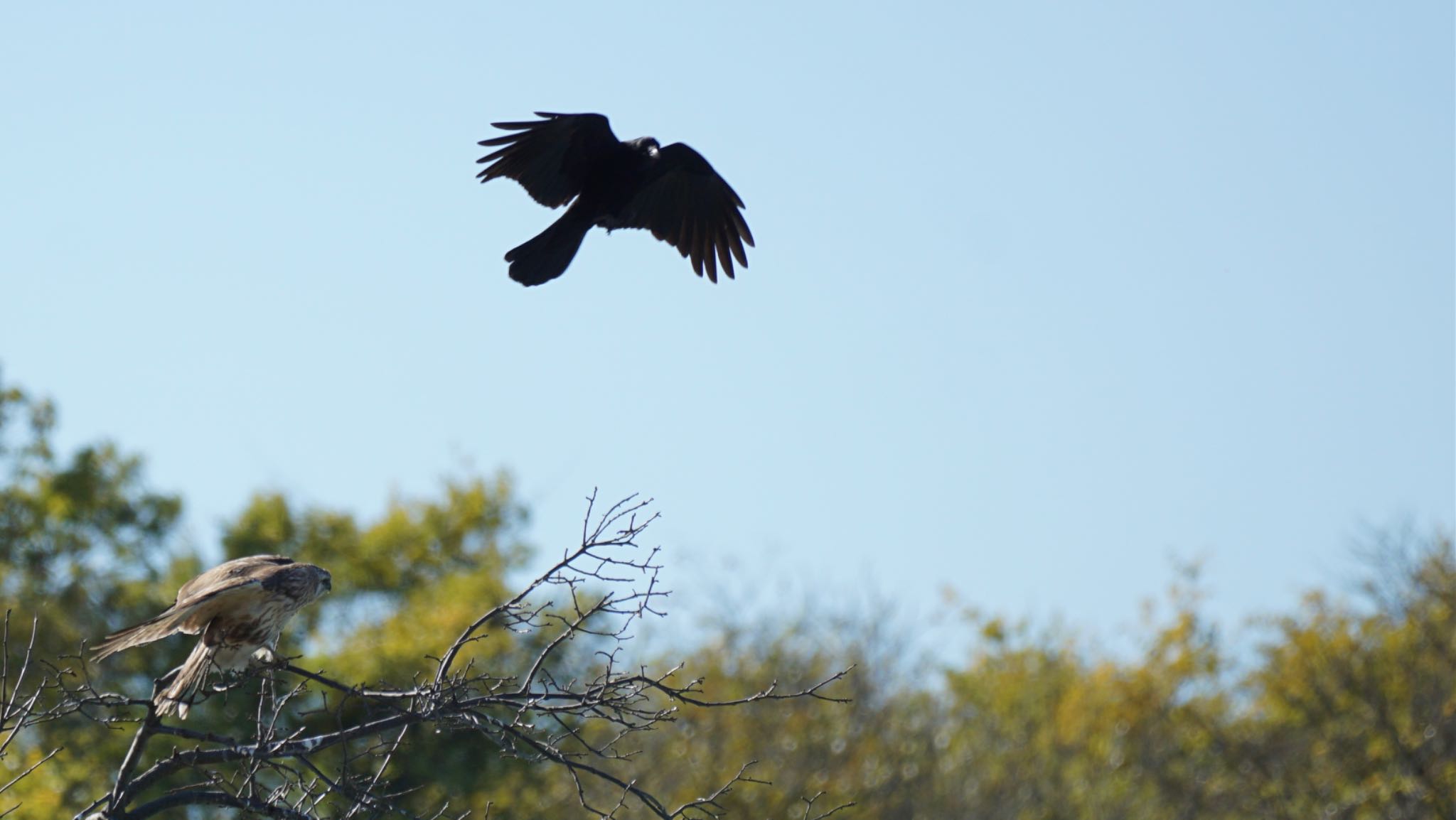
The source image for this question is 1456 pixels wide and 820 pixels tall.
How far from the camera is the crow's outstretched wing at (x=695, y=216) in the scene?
27.5ft

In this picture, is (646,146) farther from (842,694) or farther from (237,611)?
(842,694)

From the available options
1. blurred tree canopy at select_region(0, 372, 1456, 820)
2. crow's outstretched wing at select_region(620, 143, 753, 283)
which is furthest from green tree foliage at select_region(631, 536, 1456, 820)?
crow's outstretched wing at select_region(620, 143, 753, 283)

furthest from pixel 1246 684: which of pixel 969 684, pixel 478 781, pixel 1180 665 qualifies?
pixel 478 781

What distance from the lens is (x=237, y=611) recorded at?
591cm

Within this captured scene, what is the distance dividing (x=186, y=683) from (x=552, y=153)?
3.19 meters

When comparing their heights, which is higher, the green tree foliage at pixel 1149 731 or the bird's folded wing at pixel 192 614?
the green tree foliage at pixel 1149 731

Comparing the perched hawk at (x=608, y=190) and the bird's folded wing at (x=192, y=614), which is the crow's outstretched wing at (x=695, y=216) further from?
the bird's folded wing at (x=192, y=614)

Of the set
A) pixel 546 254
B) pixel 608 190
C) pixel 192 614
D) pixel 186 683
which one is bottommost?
pixel 186 683

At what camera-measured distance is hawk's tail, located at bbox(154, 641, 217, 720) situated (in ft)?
17.5

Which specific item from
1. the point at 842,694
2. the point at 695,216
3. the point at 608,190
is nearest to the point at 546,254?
the point at 608,190

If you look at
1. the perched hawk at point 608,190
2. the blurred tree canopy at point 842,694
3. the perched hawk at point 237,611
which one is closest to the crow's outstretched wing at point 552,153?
the perched hawk at point 608,190

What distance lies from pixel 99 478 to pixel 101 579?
4.62 feet

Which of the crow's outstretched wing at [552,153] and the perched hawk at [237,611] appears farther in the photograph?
the crow's outstretched wing at [552,153]

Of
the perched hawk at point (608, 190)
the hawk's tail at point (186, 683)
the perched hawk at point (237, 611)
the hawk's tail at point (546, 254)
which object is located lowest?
the hawk's tail at point (186, 683)
